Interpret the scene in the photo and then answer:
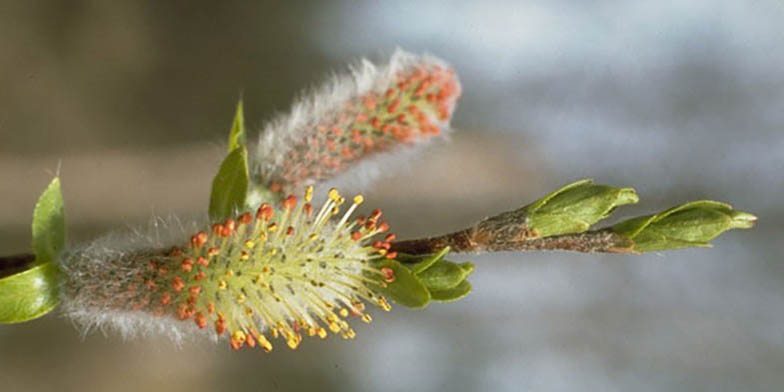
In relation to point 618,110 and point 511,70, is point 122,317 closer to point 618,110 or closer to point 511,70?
point 511,70

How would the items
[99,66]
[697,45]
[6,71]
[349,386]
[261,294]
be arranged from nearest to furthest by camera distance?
[261,294], [6,71], [99,66], [349,386], [697,45]

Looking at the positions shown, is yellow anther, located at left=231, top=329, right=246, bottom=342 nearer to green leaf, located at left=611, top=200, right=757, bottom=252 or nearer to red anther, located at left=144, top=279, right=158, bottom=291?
red anther, located at left=144, top=279, right=158, bottom=291

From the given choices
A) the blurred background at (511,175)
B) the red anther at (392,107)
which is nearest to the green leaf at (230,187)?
the red anther at (392,107)

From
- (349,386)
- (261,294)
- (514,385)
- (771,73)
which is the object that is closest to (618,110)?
(771,73)

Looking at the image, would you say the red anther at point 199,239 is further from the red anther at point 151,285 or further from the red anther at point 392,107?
the red anther at point 392,107

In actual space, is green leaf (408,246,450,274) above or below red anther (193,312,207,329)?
above

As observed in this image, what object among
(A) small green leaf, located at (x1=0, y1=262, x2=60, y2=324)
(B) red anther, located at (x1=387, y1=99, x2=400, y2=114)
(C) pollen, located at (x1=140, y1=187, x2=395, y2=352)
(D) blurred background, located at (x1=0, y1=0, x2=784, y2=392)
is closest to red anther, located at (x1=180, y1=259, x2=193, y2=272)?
(C) pollen, located at (x1=140, y1=187, x2=395, y2=352)
